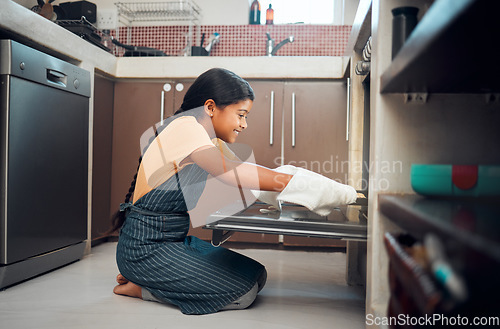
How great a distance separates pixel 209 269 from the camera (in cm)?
133

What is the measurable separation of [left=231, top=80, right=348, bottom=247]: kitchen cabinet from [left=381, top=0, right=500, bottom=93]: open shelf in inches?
61.6

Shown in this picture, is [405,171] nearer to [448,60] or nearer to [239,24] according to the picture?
[448,60]

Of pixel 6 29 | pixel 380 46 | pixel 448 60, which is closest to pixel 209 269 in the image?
pixel 380 46

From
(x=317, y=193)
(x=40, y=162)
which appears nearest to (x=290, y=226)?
(x=317, y=193)

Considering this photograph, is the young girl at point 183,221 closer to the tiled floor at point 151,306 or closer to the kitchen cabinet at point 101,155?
the tiled floor at point 151,306

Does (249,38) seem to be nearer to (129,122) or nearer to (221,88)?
(129,122)

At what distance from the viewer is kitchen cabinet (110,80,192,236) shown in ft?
7.99

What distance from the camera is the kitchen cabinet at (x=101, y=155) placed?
7.44 ft

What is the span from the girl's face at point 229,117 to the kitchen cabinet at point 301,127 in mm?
944

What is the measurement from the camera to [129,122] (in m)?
2.44

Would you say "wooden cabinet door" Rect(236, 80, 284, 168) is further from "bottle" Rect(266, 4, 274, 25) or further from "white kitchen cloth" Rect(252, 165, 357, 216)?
"white kitchen cloth" Rect(252, 165, 357, 216)

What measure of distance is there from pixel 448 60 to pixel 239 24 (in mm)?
2594

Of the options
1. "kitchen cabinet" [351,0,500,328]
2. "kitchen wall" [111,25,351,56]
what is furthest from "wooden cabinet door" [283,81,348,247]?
"kitchen cabinet" [351,0,500,328]

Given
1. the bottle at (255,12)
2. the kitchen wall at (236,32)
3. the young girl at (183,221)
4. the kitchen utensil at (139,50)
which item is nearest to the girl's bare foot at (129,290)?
the young girl at (183,221)
